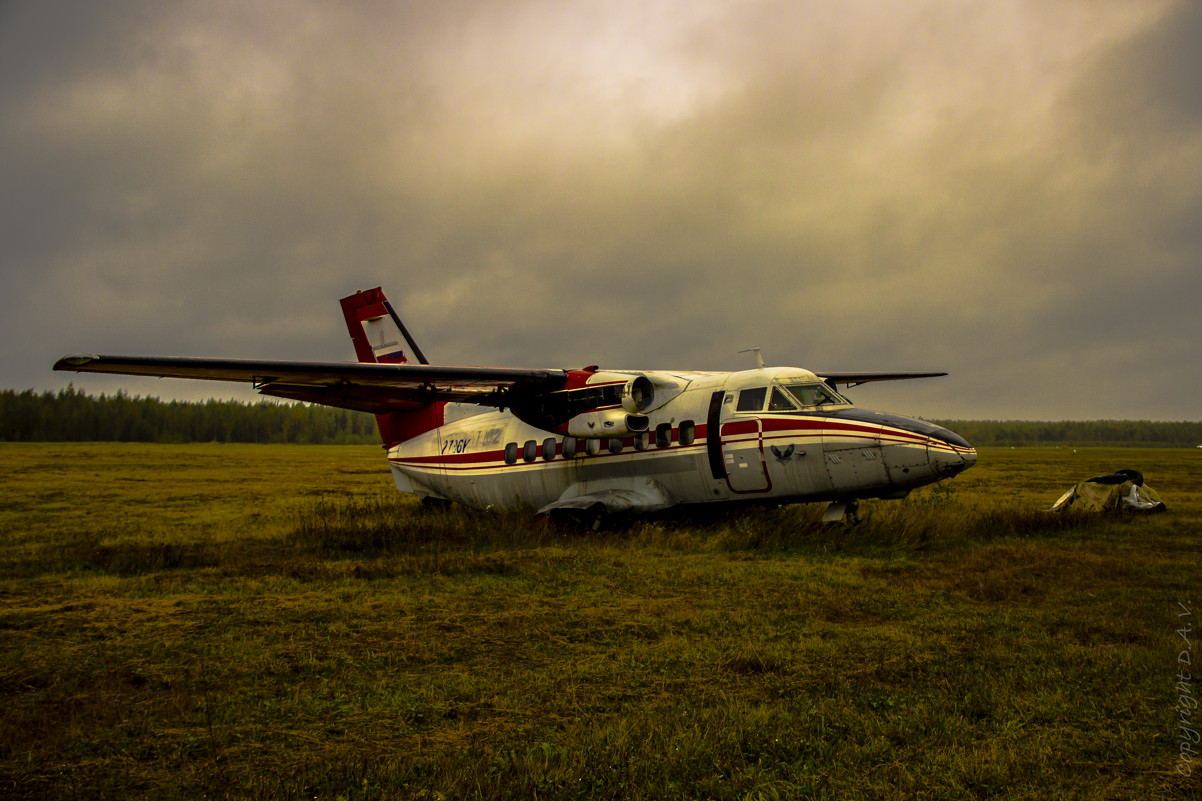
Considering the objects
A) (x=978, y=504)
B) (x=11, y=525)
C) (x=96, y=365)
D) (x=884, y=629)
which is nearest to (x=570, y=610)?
(x=884, y=629)

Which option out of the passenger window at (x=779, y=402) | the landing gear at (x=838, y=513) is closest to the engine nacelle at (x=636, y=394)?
the passenger window at (x=779, y=402)

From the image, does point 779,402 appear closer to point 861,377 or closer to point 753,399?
point 753,399

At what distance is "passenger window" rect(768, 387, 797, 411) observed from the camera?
14266mm

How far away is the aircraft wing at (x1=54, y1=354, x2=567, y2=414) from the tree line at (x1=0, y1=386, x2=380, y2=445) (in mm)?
88946

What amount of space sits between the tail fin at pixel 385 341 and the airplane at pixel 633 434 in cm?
136

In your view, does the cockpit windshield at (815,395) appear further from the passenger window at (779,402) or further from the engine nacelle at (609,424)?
the engine nacelle at (609,424)

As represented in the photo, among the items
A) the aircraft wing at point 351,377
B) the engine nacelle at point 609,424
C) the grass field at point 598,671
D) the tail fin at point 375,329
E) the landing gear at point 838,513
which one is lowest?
the grass field at point 598,671

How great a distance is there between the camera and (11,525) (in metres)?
16.3

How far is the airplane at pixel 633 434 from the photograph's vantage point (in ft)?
43.7

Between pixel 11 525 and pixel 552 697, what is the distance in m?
16.5

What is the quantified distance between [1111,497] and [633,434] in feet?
39.7

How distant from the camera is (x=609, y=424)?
15.5m

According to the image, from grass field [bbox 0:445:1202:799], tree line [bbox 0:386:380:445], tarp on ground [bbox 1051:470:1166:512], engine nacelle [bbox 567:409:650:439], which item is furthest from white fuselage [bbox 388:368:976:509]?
tree line [bbox 0:386:380:445]

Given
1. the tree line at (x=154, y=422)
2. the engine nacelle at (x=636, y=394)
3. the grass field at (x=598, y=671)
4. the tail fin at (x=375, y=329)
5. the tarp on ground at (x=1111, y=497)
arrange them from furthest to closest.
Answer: the tree line at (x=154, y=422) → the tail fin at (x=375, y=329) → the tarp on ground at (x=1111, y=497) → the engine nacelle at (x=636, y=394) → the grass field at (x=598, y=671)
